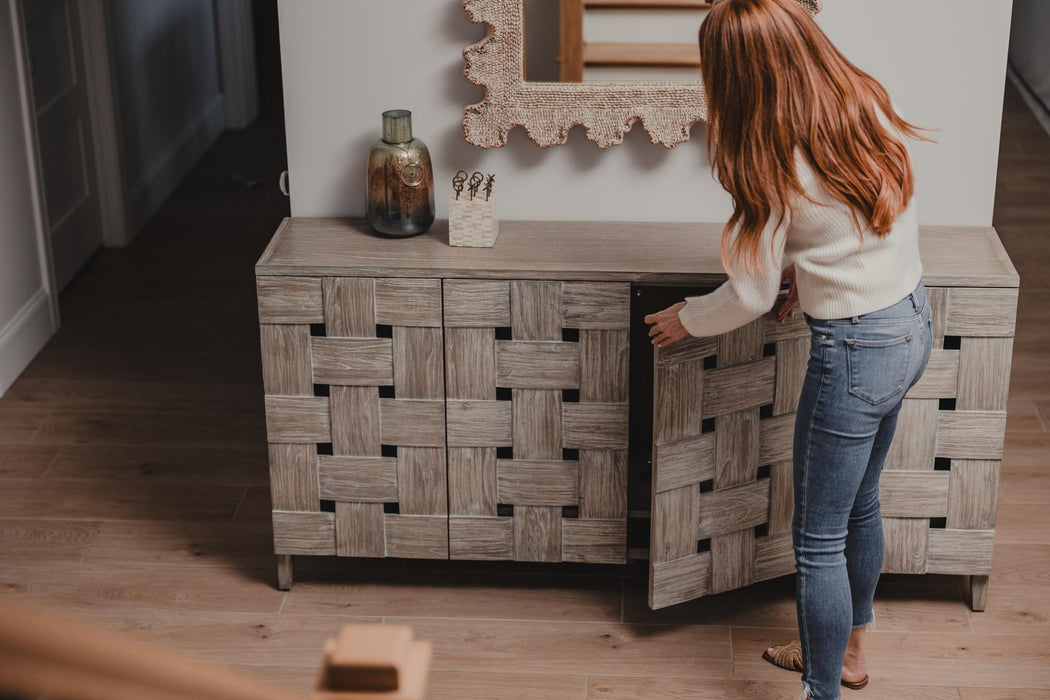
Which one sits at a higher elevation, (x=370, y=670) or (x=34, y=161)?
(x=370, y=670)

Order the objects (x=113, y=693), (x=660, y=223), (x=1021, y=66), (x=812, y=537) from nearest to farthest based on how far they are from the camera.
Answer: (x=113, y=693)
(x=812, y=537)
(x=660, y=223)
(x=1021, y=66)

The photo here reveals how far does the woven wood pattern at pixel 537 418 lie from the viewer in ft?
7.83

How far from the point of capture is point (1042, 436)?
3279 mm

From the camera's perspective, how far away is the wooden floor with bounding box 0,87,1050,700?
242 centimetres

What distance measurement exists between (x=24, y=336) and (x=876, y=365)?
2.66 meters

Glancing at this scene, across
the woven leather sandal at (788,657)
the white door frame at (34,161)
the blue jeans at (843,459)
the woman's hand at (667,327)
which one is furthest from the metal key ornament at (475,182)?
the white door frame at (34,161)

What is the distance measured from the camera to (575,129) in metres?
2.57

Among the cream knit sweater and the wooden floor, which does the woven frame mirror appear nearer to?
the cream knit sweater

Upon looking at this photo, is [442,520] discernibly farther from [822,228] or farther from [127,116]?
[127,116]

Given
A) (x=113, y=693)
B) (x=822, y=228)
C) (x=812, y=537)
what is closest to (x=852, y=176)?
(x=822, y=228)

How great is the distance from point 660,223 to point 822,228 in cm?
73

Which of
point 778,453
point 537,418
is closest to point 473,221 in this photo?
point 537,418

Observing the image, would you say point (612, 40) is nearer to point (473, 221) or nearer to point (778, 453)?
point (473, 221)

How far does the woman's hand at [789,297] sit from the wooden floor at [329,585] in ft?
2.17
